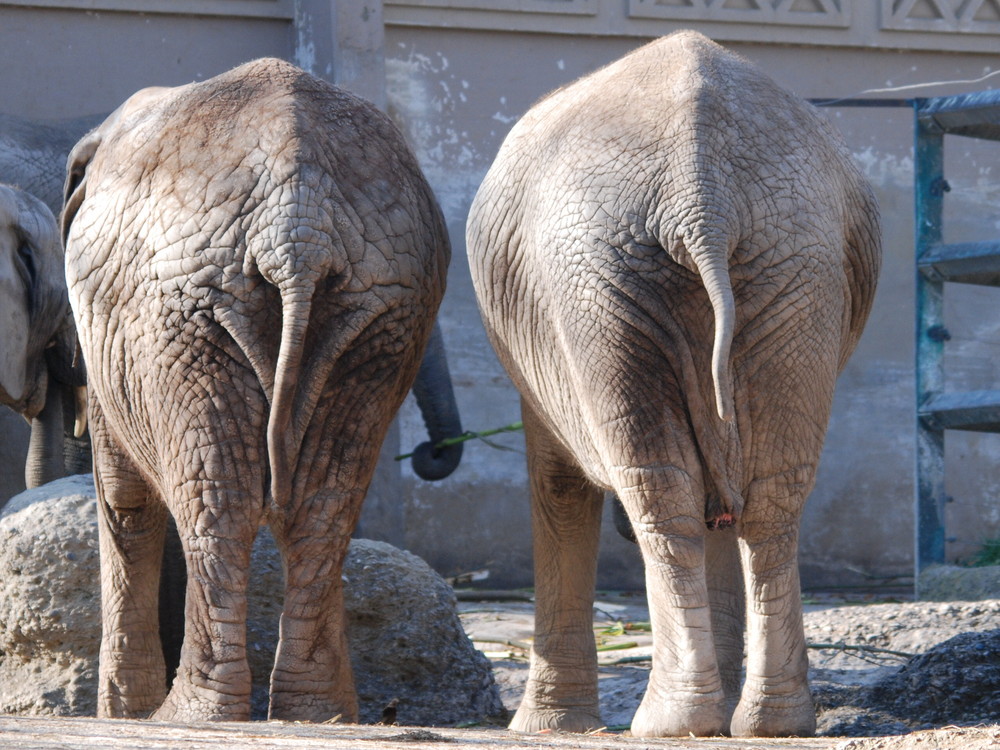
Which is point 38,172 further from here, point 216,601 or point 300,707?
point 300,707

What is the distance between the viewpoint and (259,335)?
3801 mm

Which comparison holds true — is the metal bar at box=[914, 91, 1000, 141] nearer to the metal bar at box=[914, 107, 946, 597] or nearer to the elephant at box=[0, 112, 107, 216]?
the metal bar at box=[914, 107, 946, 597]

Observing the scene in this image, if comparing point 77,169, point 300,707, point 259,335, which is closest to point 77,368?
point 77,169

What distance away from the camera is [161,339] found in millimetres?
3854

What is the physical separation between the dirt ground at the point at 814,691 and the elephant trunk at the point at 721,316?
0.71m

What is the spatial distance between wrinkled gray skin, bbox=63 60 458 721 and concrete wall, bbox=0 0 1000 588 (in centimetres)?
427

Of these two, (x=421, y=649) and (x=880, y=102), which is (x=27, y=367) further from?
(x=880, y=102)

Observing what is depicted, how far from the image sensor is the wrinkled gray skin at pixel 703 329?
3.63 meters

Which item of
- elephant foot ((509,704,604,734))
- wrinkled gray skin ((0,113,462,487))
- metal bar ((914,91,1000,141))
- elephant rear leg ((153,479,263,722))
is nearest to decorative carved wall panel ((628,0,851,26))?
metal bar ((914,91,1000,141))

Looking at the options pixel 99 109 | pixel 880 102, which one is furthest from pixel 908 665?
pixel 99 109

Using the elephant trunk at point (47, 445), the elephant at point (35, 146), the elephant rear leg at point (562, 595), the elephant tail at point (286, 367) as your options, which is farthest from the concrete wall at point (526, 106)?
the elephant tail at point (286, 367)

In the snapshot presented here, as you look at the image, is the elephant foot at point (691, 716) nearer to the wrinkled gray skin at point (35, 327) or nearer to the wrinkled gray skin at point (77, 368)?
the wrinkled gray skin at point (77, 368)

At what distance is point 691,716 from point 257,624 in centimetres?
185

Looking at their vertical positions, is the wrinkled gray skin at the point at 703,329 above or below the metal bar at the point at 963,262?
below
